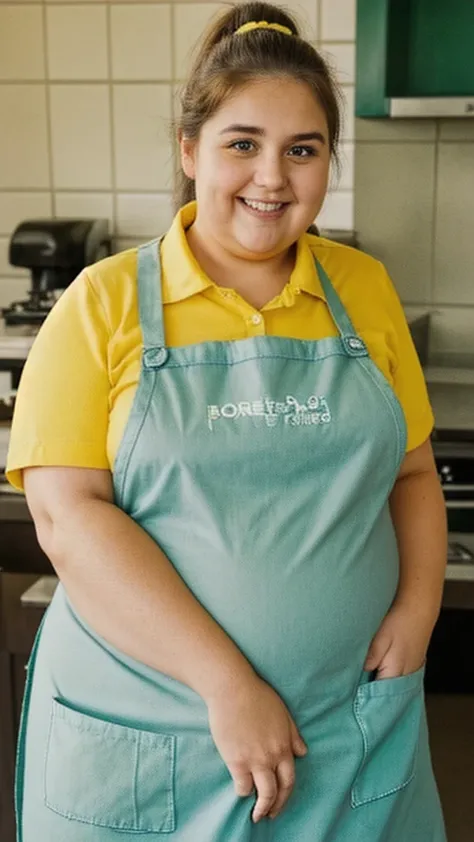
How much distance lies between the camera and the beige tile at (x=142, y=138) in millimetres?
2527

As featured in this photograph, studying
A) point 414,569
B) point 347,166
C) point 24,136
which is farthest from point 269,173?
point 24,136

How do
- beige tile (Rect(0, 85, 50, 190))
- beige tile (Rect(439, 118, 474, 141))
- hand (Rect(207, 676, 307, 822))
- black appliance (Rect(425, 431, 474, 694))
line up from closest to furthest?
hand (Rect(207, 676, 307, 822))
black appliance (Rect(425, 431, 474, 694))
beige tile (Rect(439, 118, 474, 141))
beige tile (Rect(0, 85, 50, 190))

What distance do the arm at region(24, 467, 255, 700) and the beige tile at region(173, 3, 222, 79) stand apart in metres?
1.73

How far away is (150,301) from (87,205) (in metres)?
1.65

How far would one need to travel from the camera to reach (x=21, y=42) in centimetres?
255

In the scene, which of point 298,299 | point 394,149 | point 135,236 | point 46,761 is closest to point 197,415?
point 298,299

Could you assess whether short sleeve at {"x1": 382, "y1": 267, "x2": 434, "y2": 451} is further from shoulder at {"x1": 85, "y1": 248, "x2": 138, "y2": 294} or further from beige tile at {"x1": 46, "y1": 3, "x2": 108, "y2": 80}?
beige tile at {"x1": 46, "y1": 3, "x2": 108, "y2": 80}

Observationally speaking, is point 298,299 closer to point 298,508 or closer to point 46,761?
point 298,508

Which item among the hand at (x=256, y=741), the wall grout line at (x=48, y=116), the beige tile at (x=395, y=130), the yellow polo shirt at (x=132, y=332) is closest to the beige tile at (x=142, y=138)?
the wall grout line at (x=48, y=116)

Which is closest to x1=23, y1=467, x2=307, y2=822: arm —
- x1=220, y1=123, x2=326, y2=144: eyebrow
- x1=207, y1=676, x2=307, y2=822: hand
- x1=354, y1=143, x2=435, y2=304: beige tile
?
x1=207, y1=676, x2=307, y2=822: hand

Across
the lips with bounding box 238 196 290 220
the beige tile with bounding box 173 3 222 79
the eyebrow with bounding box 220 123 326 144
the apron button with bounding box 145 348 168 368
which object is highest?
the beige tile with bounding box 173 3 222 79

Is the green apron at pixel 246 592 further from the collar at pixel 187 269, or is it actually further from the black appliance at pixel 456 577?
the black appliance at pixel 456 577

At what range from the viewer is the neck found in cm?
108

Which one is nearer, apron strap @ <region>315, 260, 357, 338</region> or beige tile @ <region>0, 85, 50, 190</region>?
apron strap @ <region>315, 260, 357, 338</region>
